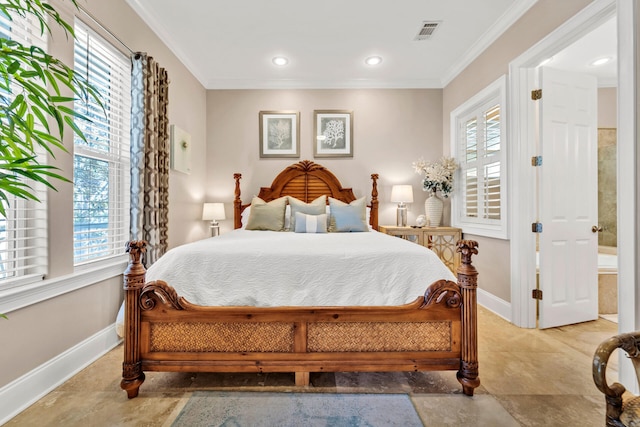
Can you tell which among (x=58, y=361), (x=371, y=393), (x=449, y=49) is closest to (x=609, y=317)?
(x=371, y=393)

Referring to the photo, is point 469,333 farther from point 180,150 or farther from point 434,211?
point 180,150

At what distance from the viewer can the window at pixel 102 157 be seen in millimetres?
2084

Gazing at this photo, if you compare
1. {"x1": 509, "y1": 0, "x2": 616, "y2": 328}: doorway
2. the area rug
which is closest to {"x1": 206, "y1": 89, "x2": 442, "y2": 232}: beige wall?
{"x1": 509, "y1": 0, "x2": 616, "y2": 328}: doorway

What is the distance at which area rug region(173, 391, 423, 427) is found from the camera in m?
1.52

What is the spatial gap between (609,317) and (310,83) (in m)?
4.24

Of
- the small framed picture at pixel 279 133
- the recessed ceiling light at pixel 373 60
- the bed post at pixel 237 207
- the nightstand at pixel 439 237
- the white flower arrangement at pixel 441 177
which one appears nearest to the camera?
the recessed ceiling light at pixel 373 60

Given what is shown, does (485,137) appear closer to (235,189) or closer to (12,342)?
(235,189)

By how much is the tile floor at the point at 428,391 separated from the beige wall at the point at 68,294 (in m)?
0.26

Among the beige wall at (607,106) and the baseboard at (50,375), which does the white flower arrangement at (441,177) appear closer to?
the beige wall at (607,106)

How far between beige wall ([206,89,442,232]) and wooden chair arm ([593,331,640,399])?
3.16 m

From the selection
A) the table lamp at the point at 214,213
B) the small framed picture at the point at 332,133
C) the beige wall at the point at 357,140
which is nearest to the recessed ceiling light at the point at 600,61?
the beige wall at the point at 357,140

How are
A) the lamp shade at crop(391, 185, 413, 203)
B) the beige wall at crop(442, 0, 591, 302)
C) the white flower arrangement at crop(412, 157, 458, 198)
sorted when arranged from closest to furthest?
the beige wall at crop(442, 0, 591, 302) → the white flower arrangement at crop(412, 157, 458, 198) → the lamp shade at crop(391, 185, 413, 203)

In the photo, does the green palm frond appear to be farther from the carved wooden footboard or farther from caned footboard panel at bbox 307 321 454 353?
caned footboard panel at bbox 307 321 454 353

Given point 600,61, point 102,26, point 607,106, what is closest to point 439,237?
point 600,61
